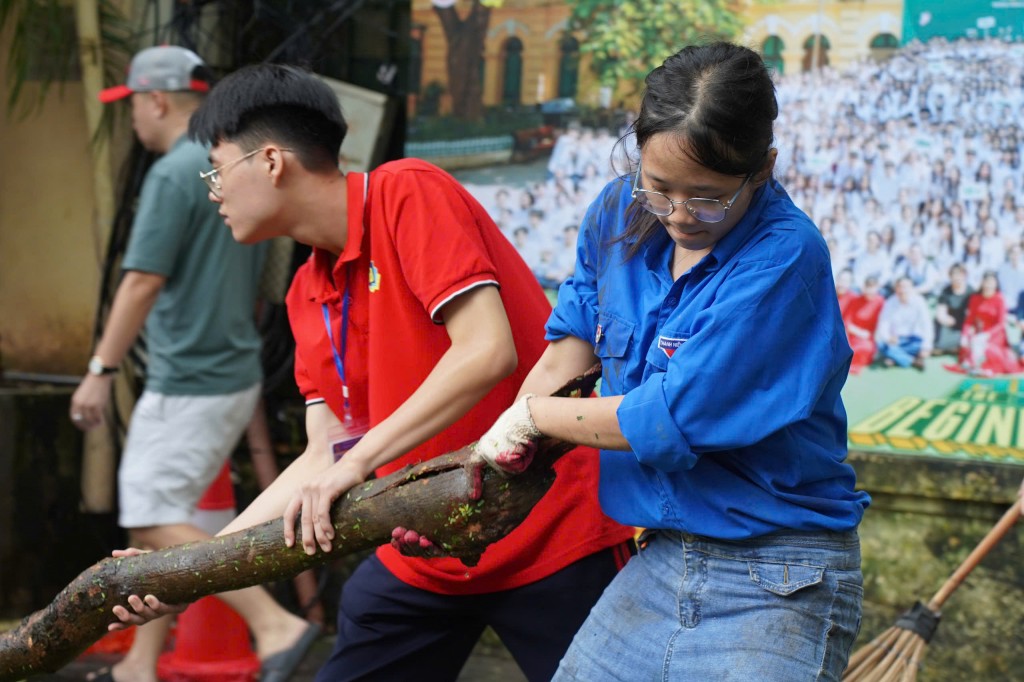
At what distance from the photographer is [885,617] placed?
4.05 m

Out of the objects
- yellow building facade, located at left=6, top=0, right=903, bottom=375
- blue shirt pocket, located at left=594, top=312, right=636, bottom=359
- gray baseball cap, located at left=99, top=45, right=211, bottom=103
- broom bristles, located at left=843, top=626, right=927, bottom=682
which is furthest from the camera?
yellow building facade, located at left=6, top=0, right=903, bottom=375

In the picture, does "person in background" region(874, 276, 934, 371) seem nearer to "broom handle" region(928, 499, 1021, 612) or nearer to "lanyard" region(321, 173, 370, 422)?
"broom handle" region(928, 499, 1021, 612)

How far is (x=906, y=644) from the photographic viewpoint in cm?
295

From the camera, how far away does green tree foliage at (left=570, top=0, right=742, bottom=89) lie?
159 inches

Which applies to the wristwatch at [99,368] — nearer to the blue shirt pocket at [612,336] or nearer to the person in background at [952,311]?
the blue shirt pocket at [612,336]

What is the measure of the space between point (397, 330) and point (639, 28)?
6.98 feet

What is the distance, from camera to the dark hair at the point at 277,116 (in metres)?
2.39

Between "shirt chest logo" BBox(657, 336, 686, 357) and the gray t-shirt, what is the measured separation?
2474mm

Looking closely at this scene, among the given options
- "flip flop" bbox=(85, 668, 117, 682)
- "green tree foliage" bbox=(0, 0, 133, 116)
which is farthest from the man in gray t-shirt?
"green tree foliage" bbox=(0, 0, 133, 116)

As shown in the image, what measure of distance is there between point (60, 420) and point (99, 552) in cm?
61

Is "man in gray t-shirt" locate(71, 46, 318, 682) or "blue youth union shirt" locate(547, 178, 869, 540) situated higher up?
"blue youth union shirt" locate(547, 178, 869, 540)

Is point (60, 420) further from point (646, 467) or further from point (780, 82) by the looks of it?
point (646, 467)

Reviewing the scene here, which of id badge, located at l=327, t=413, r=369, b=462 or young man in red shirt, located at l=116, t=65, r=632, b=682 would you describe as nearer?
young man in red shirt, located at l=116, t=65, r=632, b=682

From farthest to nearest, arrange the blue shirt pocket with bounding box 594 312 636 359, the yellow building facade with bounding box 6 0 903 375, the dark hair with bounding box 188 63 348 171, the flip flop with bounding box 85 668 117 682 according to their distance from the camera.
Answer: the yellow building facade with bounding box 6 0 903 375 → the flip flop with bounding box 85 668 117 682 → the dark hair with bounding box 188 63 348 171 → the blue shirt pocket with bounding box 594 312 636 359
